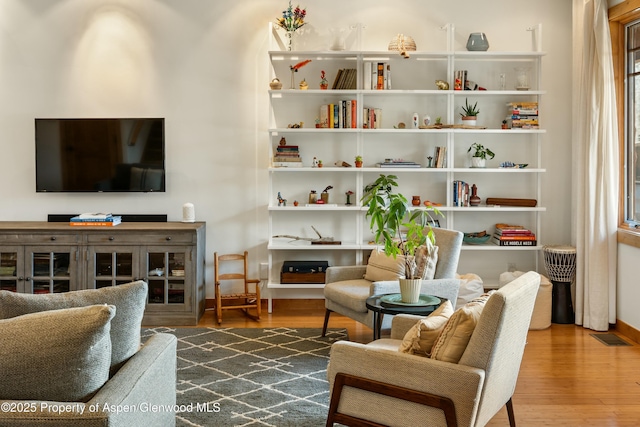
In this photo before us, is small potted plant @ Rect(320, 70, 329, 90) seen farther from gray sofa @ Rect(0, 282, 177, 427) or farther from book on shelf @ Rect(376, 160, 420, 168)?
gray sofa @ Rect(0, 282, 177, 427)

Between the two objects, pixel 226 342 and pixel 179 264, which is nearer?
pixel 226 342

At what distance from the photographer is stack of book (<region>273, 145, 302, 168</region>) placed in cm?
625

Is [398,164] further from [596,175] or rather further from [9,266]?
[9,266]

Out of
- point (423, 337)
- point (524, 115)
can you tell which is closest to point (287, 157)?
point (524, 115)

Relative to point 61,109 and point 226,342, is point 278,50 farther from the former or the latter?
point 226,342

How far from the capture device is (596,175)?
5730 mm

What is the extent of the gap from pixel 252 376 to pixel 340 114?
2631 millimetres

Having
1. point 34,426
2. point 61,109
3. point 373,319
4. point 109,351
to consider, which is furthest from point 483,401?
point 61,109

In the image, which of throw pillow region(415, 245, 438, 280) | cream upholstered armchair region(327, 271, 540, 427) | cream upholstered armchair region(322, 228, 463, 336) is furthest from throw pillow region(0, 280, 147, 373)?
throw pillow region(415, 245, 438, 280)

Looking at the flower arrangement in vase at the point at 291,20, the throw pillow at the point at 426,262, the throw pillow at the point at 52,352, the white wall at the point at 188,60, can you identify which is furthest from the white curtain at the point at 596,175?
the throw pillow at the point at 52,352

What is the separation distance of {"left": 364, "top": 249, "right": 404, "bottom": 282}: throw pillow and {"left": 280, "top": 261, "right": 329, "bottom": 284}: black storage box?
772mm

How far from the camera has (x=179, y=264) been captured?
5.96m

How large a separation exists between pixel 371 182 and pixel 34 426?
4751mm

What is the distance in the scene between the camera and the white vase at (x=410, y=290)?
4426mm
